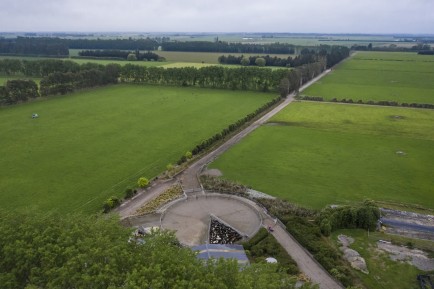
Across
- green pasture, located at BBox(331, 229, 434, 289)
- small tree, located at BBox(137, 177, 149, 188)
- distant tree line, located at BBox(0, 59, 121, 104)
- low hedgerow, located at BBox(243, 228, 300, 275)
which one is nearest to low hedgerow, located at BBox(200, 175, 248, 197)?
small tree, located at BBox(137, 177, 149, 188)

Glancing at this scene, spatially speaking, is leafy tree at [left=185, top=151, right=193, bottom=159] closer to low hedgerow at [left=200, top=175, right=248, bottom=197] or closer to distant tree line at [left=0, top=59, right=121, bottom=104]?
low hedgerow at [left=200, top=175, right=248, bottom=197]

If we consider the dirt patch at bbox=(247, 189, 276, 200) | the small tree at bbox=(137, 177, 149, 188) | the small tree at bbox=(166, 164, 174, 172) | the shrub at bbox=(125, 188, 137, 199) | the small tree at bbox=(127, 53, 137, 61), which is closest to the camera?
the shrub at bbox=(125, 188, 137, 199)

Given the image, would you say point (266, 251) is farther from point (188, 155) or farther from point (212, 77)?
point (212, 77)

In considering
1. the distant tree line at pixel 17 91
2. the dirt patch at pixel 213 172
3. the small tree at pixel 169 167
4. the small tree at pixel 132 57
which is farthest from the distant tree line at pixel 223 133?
the small tree at pixel 132 57

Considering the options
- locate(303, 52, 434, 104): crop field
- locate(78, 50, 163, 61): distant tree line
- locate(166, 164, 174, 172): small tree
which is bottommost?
locate(166, 164, 174, 172): small tree

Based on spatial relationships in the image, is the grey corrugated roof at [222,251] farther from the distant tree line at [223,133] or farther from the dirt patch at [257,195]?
the distant tree line at [223,133]

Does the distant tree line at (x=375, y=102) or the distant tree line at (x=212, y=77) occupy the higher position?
the distant tree line at (x=212, y=77)
